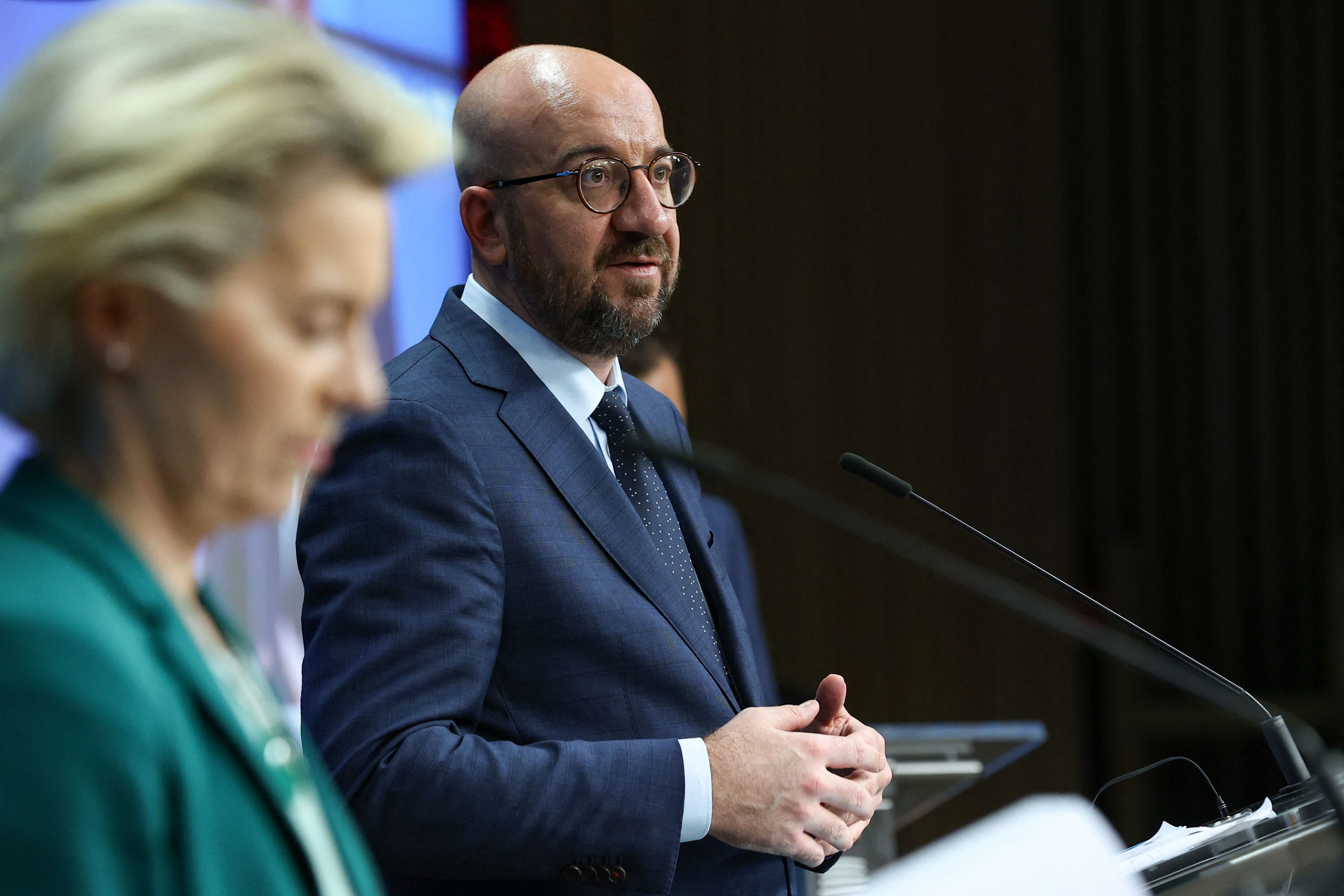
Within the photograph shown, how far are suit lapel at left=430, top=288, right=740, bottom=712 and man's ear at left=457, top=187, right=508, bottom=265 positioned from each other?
12 centimetres

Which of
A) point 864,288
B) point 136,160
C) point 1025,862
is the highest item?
point 136,160

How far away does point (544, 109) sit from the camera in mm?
1511

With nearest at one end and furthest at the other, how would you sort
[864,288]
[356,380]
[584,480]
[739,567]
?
1. [356,380]
2. [584,480]
3. [739,567]
4. [864,288]

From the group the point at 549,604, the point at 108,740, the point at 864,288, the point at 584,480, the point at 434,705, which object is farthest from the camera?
the point at 864,288

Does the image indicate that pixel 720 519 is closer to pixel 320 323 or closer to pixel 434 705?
pixel 434 705

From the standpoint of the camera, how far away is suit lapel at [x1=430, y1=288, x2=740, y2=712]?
4.52 feet

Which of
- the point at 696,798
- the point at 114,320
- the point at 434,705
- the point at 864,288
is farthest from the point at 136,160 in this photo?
the point at 864,288

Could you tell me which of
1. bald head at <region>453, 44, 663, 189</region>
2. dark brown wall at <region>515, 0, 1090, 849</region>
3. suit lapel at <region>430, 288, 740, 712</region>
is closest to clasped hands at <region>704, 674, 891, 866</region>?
suit lapel at <region>430, 288, 740, 712</region>

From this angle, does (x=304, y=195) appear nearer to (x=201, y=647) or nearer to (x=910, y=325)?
(x=201, y=647)

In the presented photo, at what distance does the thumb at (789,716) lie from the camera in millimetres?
1273

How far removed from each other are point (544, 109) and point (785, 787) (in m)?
0.77

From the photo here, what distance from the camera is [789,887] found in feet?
4.71

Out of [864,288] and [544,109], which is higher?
[544,109]

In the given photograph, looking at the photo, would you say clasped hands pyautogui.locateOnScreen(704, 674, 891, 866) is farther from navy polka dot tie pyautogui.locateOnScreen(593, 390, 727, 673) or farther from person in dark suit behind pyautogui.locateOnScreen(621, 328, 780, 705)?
person in dark suit behind pyautogui.locateOnScreen(621, 328, 780, 705)
